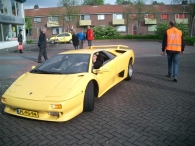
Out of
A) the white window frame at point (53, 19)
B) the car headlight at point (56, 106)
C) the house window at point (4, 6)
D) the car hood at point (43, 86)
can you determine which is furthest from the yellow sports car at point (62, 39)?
the car headlight at point (56, 106)

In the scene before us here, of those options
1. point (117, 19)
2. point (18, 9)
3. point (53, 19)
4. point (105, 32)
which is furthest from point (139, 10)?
point (18, 9)

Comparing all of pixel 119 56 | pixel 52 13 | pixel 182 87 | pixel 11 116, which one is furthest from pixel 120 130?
pixel 52 13

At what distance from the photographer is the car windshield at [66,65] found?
444 centimetres

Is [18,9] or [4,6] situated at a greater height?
[18,9]

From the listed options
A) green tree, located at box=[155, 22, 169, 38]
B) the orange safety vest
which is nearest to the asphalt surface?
the orange safety vest

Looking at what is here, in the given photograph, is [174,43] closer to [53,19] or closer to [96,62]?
[96,62]

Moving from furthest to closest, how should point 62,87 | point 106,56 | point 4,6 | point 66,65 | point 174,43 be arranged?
point 4,6 < point 174,43 < point 106,56 < point 66,65 < point 62,87

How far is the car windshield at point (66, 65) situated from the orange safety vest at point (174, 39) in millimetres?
3118

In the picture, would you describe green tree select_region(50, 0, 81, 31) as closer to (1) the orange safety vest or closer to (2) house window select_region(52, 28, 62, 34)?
(2) house window select_region(52, 28, 62, 34)

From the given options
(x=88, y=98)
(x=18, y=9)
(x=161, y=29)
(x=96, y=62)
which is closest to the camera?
(x=88, y=98)

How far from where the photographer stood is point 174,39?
21.2 ft

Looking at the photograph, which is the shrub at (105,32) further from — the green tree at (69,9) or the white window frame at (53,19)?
the white window frame at (53,19)

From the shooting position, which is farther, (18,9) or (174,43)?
(18,9)

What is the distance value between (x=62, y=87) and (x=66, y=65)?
3.29 ft
